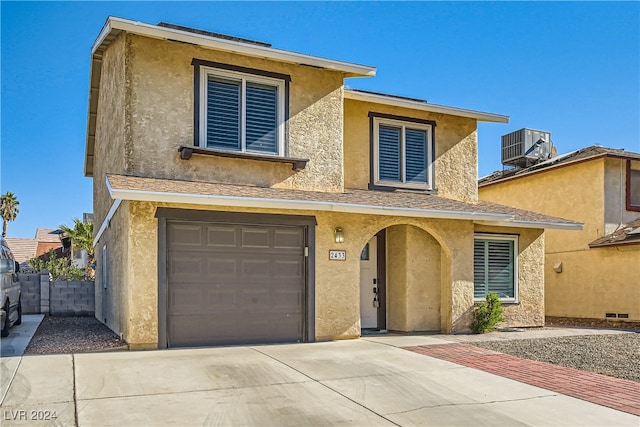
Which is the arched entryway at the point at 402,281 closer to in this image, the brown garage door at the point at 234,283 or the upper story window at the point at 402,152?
the upper story window at the point at 402,152

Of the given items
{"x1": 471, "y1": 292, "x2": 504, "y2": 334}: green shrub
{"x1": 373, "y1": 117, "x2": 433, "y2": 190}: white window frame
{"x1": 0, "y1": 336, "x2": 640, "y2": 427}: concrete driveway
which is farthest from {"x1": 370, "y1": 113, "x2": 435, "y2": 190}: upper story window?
{"x1": 0, "y1": 336, "x2": 640, "y2": 427}: concrete driveway

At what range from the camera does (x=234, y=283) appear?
10.3 meters

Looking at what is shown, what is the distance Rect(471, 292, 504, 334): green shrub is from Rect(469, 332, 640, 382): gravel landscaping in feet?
3.88

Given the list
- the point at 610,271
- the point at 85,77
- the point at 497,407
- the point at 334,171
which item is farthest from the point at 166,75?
the point at 610,271

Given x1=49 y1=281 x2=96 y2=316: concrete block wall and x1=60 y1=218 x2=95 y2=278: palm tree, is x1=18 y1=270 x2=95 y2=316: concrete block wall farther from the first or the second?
x1=60 y1=218 x2=95 y2=278: palm tree

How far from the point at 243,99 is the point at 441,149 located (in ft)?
Answer: 18.4

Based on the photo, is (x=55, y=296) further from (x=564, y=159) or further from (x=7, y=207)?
(x=7, y=207)

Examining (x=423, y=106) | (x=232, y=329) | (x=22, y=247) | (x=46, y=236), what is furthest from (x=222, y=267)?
(x=46, y=236)

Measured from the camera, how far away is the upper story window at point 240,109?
1070 centimetres

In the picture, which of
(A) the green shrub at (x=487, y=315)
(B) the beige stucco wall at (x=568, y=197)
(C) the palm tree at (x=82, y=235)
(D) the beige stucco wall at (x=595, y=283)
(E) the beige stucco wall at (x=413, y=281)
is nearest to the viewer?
(E) the beige stucco wall at (x=413, y=281)

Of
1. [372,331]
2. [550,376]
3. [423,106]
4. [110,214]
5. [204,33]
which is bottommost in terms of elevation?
[372,331]

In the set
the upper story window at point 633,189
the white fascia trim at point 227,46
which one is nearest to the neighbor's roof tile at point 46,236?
the white fascia trim at point 227,46

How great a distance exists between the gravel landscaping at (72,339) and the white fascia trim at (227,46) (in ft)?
18.7

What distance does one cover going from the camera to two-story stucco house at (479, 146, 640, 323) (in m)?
16.5
